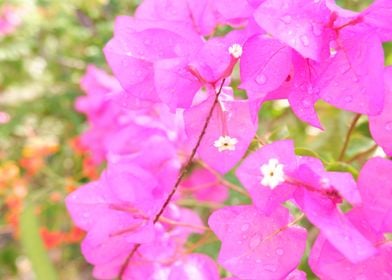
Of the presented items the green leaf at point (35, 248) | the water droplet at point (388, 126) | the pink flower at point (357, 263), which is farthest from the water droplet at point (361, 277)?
the green leaf at point (35, 248)

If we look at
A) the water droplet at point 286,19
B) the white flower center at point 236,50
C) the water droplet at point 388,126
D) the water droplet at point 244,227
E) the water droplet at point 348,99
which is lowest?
the water droplet at point 244,227

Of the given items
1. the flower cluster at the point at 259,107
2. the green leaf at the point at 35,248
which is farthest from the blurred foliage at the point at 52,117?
the flower cluster at the point at 259,107

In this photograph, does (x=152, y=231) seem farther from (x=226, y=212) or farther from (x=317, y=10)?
(x=317, y=10)

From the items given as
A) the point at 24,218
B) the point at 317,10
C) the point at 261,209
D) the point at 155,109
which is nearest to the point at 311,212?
the point at 261,209

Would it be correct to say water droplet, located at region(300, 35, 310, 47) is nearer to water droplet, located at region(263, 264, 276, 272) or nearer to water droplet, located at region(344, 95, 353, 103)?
water droplet, located at region(344, 95, 353, 103)

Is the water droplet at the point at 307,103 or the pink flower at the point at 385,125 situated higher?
the water droplet at the point at 307,103

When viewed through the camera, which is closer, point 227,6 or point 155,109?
point 227,6

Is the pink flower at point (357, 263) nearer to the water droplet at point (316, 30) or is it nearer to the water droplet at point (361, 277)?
the water droplet at point (361, 277)

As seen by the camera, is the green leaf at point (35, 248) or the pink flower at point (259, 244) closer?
the pink flower at point (259, 244)

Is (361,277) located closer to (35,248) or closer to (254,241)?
(254,241)
